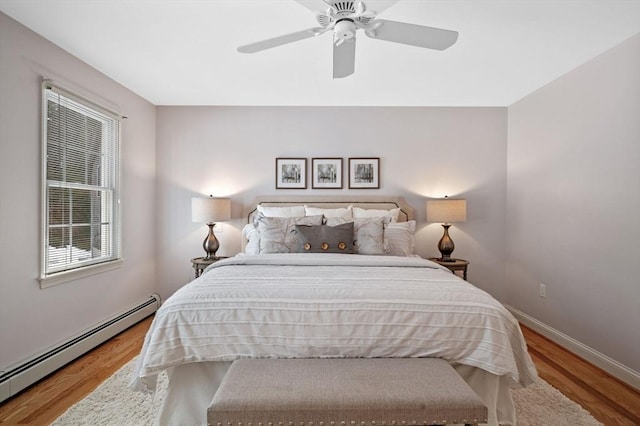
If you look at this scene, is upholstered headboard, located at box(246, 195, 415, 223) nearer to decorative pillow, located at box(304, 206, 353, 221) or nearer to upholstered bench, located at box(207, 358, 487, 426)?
decorative pillow, located at box(304, 206, 353, 221)

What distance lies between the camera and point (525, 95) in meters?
3.55

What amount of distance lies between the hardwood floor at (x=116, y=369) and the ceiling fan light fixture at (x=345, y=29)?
8.63 feet

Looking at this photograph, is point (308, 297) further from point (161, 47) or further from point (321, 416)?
point (161, 47)

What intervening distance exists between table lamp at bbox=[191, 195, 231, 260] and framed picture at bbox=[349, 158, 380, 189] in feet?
4.91

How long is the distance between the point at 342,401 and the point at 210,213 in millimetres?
2682

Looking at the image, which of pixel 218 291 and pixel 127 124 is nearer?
pixel 218 291

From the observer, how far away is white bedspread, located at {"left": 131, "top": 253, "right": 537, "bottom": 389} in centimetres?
162

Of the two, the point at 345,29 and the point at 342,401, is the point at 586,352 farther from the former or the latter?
the point at 345,29

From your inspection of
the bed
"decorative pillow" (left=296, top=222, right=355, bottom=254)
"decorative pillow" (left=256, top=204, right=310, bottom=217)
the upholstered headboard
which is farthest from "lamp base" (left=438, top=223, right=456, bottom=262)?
the bed

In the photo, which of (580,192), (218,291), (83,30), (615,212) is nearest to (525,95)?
(580,192)

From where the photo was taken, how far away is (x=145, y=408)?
1978mm

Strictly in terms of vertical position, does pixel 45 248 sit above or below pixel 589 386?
above

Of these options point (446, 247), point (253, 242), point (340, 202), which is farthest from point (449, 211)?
point (253, 242)

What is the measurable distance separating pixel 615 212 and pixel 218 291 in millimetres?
2904
